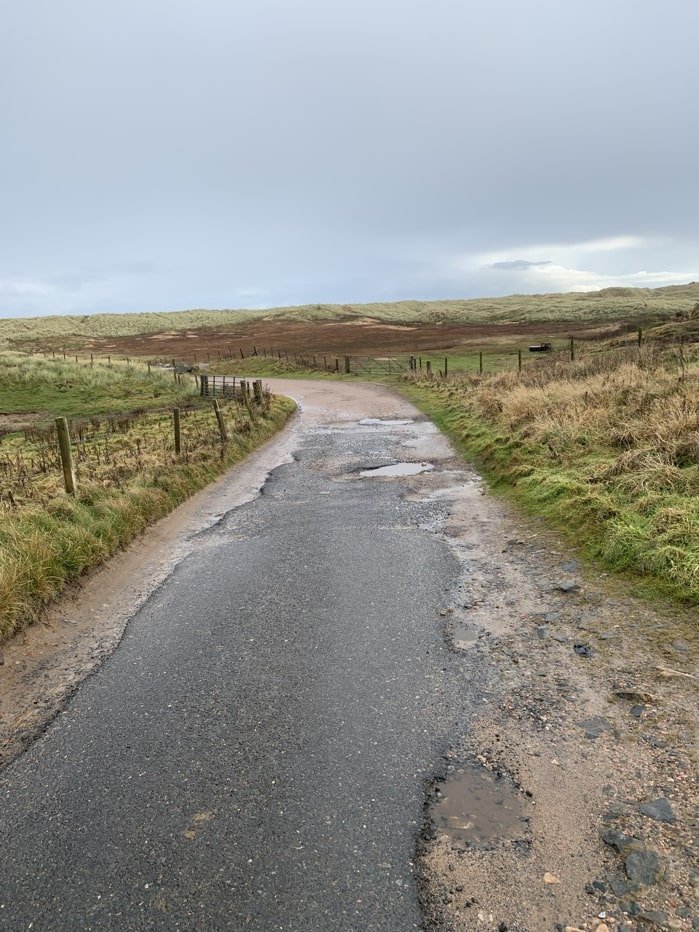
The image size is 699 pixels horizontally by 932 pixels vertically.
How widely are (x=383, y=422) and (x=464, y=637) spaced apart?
1563cm

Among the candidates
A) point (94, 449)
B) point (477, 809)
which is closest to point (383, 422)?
point (94, 449)

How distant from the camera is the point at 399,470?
1304 cm

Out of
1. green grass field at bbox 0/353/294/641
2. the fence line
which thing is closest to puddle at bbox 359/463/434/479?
green grass field at bbox 0/353/294/641

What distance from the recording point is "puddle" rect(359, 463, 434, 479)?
1273cm

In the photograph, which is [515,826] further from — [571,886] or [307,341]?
[307,341]

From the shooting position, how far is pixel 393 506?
33.3 ft

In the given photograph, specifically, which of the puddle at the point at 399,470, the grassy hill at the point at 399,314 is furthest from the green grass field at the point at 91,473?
the grassy hill at the point at 399,314

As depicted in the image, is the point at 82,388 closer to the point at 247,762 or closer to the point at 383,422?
the point at 383,422

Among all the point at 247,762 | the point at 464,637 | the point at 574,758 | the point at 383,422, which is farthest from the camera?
the point at 383,422

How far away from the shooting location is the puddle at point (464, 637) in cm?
532

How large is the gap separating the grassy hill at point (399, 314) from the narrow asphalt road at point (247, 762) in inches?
2957

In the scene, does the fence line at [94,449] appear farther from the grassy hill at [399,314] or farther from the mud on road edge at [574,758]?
the grassy hill at [399,314]

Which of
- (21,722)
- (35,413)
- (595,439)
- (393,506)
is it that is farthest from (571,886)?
(35,413)

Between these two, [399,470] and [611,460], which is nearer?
[611,460]
